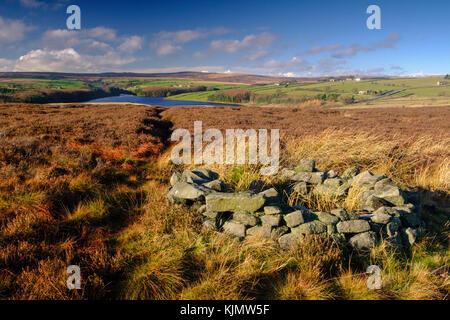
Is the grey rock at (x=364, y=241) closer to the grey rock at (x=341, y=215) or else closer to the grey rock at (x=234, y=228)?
the grey rock at (x=341, y=215)

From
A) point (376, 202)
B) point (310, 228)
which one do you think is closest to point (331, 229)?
point (310, 228)

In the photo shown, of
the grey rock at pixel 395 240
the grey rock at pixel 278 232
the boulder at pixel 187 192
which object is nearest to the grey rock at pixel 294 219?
the grey rock at pixel 278 232

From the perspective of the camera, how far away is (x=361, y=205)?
219 inches

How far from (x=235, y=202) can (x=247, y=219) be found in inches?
17.2

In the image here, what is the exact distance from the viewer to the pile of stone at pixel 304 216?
4238 millimetres

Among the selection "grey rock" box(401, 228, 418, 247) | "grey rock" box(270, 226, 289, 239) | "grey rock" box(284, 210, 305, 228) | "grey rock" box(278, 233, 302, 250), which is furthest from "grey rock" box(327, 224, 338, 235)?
"grey rock" box(401, 228, 418, 247)

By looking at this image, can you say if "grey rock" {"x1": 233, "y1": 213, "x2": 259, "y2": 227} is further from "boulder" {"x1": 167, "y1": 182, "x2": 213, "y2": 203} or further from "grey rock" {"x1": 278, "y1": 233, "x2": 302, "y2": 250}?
"boulder" {"x1": 167, "y1": 182, "x2": 213, "y2": 203}

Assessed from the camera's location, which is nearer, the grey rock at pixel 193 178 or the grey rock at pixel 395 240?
the grey rock at pixel 395 240

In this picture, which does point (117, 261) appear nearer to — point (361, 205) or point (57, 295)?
point (57, 295)

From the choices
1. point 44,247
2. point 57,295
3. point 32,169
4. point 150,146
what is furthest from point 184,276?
point 150,146

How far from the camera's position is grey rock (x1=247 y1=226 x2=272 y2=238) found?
14.2 ft

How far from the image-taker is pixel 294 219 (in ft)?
14.1
